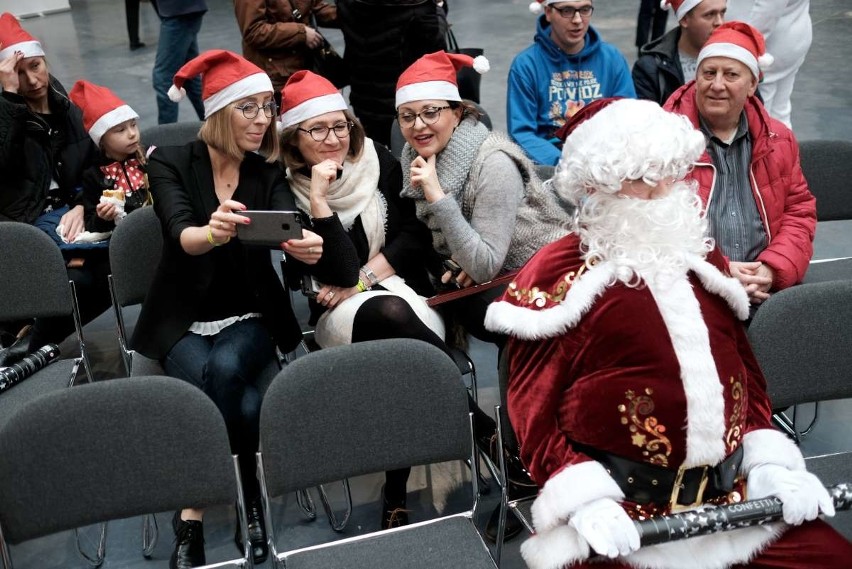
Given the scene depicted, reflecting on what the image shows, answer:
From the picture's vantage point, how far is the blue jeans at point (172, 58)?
5.29m

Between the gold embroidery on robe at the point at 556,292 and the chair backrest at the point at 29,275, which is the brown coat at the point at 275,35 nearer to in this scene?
the chair backrest at the point at 29,275

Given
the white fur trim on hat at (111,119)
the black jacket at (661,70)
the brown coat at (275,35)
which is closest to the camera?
the white fur trim on hat at (111,119)

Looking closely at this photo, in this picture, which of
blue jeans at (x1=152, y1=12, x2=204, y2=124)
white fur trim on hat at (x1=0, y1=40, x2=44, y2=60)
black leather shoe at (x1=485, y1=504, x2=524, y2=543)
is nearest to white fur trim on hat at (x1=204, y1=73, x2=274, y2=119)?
white fur trim on hat at (x1=0, y1=40, x2=44, y2=60)

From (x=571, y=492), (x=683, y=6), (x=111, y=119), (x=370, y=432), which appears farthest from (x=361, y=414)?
(x=683, y=6)

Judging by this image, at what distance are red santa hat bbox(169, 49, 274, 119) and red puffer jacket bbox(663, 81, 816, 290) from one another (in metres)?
1.38

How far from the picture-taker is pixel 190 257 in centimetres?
257

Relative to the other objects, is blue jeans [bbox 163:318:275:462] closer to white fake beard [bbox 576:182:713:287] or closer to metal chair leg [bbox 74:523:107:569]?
metal chair leg [bbox 74:523:107:569]

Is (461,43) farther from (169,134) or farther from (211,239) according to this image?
(211,239)

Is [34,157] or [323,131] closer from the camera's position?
[323,131]

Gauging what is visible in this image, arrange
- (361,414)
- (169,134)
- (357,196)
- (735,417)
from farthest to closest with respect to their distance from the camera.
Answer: (169,134) → (357,196) → (361,414) → (735,417)

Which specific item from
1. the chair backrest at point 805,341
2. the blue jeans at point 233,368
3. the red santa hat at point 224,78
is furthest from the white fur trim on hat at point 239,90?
the chair backrest at point 805,341

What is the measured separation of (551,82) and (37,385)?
7.45ft

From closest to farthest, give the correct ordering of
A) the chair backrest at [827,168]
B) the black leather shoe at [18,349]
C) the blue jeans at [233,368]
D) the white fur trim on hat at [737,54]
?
the blue jeans at [233,368] < the white fur trim on hat at [737,54] < the black leather shoe at [18,349] < the chair backrest at [827,168]

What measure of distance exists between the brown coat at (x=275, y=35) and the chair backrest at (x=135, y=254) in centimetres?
155
